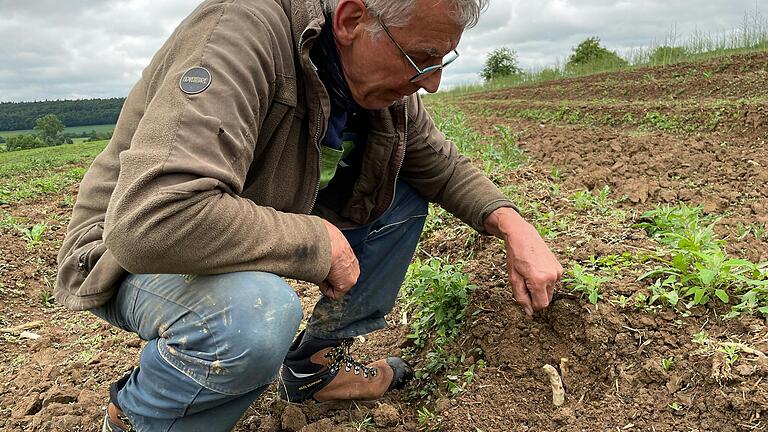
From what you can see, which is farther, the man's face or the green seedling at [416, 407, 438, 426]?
the green seedling at [416, 407, 438, 426]

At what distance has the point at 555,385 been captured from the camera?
7.11ft

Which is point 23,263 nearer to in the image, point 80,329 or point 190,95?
point 80,329

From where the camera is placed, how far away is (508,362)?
2.34 meters

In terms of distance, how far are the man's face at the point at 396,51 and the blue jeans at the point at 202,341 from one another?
2.13ft

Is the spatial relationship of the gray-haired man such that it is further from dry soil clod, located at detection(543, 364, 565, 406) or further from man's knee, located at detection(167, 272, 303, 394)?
dry soil clod, located at detection(543, 364, 565, 406)

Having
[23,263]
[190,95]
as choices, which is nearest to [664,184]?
[190,95]

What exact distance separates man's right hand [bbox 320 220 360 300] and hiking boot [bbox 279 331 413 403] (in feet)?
2.28

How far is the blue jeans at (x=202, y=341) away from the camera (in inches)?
63.5

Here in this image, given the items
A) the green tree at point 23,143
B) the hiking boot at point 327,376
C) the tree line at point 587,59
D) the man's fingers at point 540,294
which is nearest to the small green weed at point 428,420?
the hiking boot at point 327,376

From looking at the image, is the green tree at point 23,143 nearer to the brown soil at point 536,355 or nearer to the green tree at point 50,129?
the green tree at point 50,129

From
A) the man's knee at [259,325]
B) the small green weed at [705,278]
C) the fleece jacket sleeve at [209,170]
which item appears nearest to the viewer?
the fleece jacket sleeve at [209,170]

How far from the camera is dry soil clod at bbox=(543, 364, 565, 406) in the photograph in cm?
213

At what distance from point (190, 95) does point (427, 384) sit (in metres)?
1.47

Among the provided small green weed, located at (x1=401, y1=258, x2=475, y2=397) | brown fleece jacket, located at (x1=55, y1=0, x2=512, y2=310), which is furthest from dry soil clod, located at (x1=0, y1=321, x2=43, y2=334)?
small green weed, located at (x1=401, y1=258, x2=475, y2=397)
